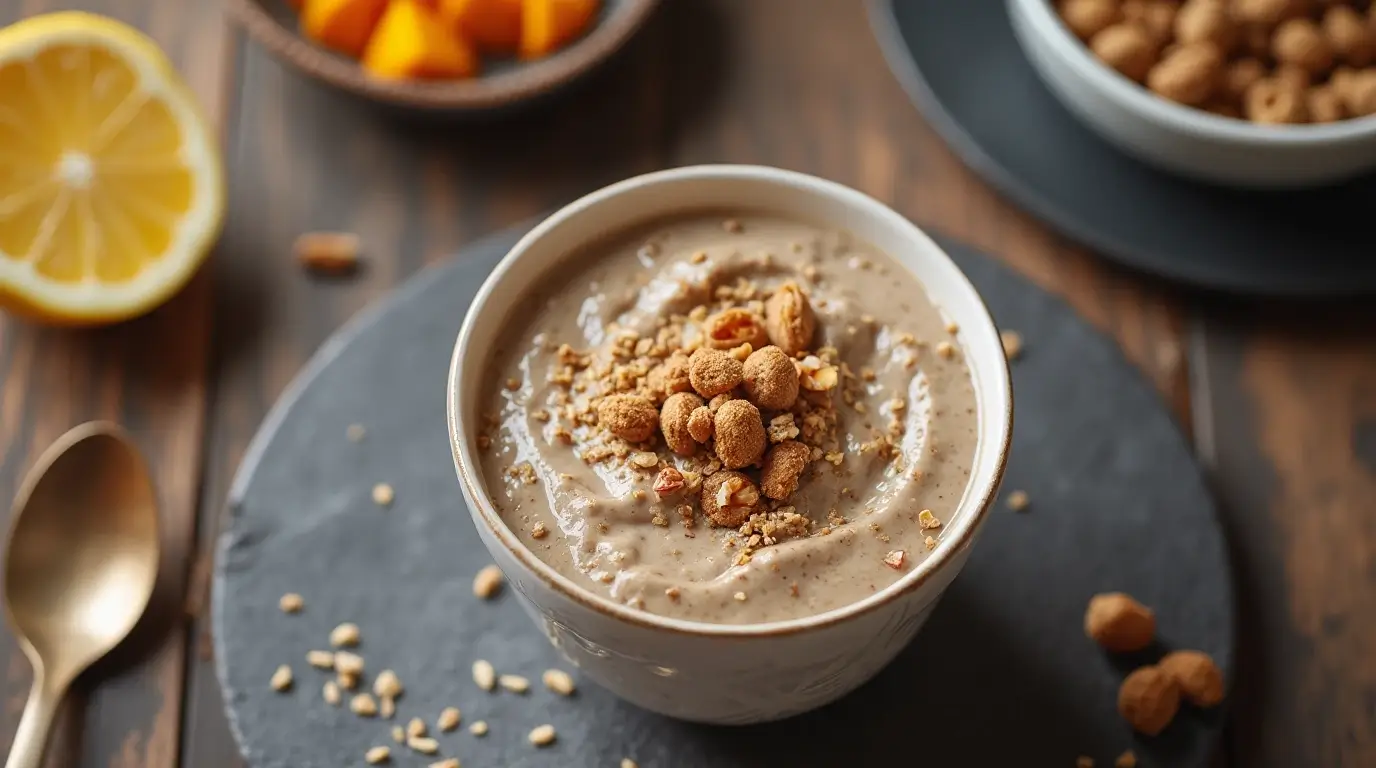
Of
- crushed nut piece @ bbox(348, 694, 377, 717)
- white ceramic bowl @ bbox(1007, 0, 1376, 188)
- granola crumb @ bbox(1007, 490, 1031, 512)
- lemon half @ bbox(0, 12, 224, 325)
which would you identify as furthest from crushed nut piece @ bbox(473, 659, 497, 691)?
white ceramic bowl @ bbox(1007, 0, 1376, 188)

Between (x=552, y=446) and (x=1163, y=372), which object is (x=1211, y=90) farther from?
(x=552, y=446)

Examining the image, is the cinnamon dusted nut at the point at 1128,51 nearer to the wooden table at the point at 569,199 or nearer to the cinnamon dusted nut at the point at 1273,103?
the cinnamon dusted nut at the point at 1273,103

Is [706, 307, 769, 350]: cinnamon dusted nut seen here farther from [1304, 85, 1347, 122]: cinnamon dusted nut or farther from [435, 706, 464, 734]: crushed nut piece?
[1304, 85, 1347, 122]: cinnamon dusted nut

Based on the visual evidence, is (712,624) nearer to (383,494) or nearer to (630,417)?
(630,417)

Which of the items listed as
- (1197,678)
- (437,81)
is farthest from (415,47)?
(1197,678)

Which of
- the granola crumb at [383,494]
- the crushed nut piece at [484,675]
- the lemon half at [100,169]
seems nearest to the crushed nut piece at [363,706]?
the crushed nut piece at [484,675]

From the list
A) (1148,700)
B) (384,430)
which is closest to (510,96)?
(384,430)
